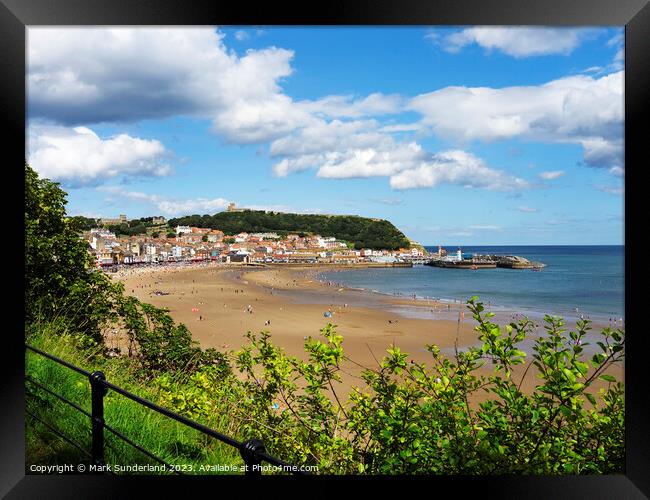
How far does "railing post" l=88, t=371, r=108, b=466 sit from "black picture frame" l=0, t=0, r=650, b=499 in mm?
95

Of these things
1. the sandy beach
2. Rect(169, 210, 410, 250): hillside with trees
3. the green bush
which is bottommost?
the sandy beach

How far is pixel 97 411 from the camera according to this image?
71.0 inches

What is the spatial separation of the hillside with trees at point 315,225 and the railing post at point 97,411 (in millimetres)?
31949

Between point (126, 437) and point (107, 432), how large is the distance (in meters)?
0.53

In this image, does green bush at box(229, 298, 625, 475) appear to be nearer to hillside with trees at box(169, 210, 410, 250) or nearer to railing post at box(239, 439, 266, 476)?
railing post at box(239, 439, 266, 476)

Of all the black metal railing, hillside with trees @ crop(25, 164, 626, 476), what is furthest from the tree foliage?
the black metal railing

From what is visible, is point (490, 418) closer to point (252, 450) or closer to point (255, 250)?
point (252, 450)

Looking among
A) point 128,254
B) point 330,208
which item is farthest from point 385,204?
point 128,254

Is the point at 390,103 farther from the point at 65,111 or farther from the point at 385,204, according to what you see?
the point at 65,111

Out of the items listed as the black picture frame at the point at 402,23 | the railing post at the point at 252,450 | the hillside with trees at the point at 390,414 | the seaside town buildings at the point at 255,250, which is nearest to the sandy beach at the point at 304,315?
the seaside town buildings at the point at 255,250

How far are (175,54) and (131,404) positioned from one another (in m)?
2.09

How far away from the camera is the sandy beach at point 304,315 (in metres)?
11.9

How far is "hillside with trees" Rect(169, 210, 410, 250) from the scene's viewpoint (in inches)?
1361

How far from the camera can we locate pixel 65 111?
411 centimetres
